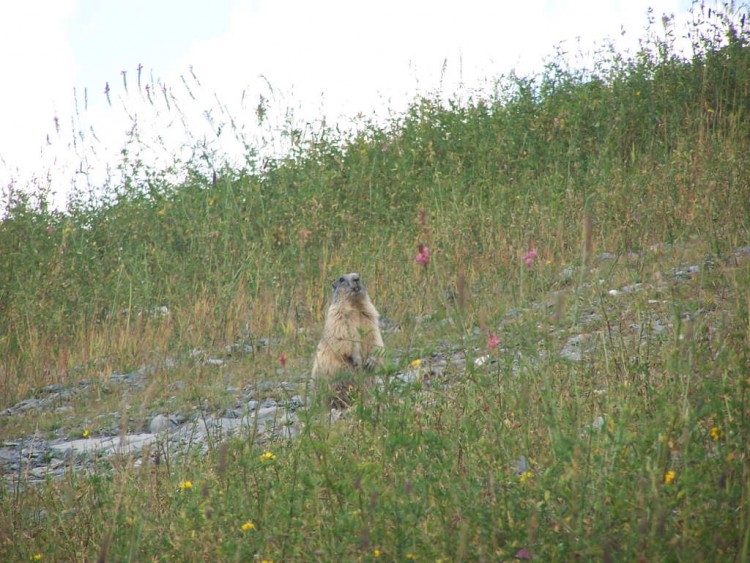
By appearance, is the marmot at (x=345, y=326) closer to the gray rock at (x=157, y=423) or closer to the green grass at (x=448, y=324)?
the green grass at (x=448, y=324)

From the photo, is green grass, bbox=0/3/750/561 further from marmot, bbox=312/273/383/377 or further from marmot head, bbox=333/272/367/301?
marmot head, bbox=333/272/367/301

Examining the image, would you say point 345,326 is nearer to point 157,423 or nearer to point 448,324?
point 157,423

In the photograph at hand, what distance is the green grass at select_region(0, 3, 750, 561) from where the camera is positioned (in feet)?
10.3

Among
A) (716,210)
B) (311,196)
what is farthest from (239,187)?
(716,210)

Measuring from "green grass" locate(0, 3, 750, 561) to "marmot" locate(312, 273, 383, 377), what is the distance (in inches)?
10.1

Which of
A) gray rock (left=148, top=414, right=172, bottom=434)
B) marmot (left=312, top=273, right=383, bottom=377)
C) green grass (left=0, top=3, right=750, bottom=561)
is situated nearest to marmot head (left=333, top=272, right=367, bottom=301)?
marmot (left=312, top=273, right=383, bottom=377)

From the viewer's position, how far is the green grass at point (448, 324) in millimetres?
3137

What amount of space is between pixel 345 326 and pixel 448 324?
2971 millimetres

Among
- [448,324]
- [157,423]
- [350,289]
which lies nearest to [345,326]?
[350,289]

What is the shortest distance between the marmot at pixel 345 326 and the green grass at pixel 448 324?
0.84ft

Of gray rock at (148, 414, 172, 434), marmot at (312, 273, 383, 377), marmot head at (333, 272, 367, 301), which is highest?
Answer: marmot head at (333, 272, 367, 301)

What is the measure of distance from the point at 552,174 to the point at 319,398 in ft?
28.1

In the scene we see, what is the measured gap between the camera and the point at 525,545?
293cm

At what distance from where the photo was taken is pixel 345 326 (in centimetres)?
771
